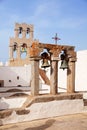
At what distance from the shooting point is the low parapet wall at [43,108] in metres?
7.42

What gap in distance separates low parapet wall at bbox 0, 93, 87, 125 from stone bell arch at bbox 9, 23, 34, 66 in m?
15.3

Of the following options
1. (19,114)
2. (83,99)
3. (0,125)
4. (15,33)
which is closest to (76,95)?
(83,99)

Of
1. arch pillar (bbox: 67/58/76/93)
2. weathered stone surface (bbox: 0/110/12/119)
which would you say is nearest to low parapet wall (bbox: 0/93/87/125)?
weathered stone surface (bbox: 0/110/12/119)

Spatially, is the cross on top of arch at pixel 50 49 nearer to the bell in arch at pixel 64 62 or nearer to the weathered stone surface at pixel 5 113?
the bell in arch at pixel 64 62

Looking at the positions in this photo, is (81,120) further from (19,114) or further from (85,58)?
(85,58)

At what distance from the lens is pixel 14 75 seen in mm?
20156

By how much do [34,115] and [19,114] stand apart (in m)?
0.64

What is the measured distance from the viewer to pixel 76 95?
895 cm

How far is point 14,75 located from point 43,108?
12.4 m

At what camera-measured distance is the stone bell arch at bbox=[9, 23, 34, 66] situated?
23.7m

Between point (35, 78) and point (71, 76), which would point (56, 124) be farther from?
point (71, 76)

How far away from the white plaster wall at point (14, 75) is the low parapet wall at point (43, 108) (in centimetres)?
1139

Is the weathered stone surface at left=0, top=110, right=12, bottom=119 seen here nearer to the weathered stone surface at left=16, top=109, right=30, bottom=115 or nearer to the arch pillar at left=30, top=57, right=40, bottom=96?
the weathered stone surface at left=16, top=109, right=30, bottom=115

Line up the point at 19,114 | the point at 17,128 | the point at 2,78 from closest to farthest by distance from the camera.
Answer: the point at 17,128
the point at 19,114
the point at 2,78
